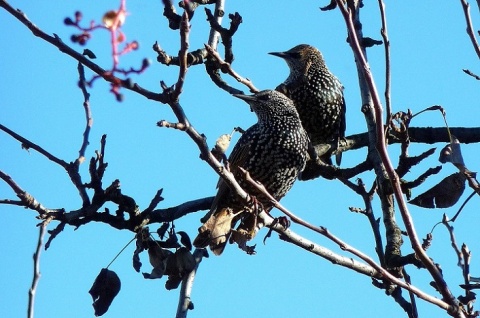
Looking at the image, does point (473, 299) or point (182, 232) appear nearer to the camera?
point (473, 299)

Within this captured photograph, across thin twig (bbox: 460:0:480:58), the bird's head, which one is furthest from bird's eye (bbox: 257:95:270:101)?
thin twig (bbox: 460:0:480:58)

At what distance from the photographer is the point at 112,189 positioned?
402 centimetres

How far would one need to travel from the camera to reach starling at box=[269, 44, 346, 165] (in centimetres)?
640

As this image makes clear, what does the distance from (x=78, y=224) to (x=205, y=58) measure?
1.21 metres

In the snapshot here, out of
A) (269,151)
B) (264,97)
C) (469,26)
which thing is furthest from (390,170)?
(264,97)

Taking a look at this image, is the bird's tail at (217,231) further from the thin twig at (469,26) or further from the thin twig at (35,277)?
the thin twig at (469,26)

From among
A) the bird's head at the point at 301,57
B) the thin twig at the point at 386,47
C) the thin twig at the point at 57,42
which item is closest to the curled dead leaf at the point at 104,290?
the thin twig at the point at 386,47

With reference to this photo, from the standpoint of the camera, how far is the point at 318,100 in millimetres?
6504

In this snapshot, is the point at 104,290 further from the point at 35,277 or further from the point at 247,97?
the point at 247,97

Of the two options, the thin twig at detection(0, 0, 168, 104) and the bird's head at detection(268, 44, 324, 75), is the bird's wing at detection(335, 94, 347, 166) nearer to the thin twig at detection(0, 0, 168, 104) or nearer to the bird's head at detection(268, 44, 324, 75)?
the bird's head at detection(268, 44, 324, 75)

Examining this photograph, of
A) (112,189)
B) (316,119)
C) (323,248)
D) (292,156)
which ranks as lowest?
(323,248)

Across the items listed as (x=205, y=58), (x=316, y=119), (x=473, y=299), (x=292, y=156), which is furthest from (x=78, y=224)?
(x=316, y=119)

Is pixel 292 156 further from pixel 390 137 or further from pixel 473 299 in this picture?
pixel 473 299

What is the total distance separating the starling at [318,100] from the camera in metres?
6.40
